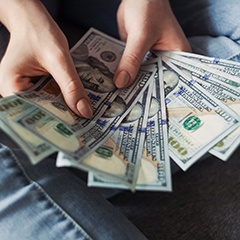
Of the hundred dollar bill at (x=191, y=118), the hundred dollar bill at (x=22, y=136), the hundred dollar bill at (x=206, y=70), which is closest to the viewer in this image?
the hundred dollar bill at (x=22, y=136)

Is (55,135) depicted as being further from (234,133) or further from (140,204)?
(140,204)

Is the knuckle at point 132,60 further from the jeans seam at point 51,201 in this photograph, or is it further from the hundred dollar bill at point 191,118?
the jeans seam at point 51,201

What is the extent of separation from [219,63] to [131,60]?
0.17m

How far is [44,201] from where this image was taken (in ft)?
2.10

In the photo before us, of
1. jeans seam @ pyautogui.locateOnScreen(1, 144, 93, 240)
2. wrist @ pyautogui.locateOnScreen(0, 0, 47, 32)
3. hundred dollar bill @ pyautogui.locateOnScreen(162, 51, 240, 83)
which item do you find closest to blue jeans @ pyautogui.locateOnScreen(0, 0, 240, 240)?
jeans seam @ pyautogui.locateOnScreen(1, 144, 93, 240)

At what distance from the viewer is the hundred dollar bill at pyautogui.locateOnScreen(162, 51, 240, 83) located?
775 millimetres

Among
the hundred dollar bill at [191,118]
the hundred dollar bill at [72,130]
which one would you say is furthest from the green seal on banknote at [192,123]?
the hundred dollar bill at [72,130]

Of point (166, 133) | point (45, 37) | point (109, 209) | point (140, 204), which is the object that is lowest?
point (140, 204)

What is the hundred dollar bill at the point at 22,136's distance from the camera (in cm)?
55

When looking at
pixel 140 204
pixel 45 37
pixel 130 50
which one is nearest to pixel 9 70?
pixel 45 37

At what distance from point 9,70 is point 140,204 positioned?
445 millimetres

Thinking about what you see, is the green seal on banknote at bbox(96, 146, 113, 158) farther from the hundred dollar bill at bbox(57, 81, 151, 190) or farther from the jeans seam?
the jeans seam

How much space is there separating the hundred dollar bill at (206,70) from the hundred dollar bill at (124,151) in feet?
0.33

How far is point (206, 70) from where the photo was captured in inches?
30.9
